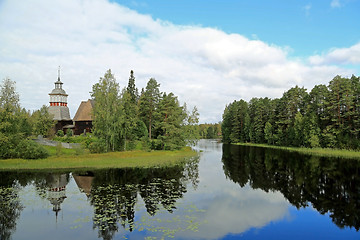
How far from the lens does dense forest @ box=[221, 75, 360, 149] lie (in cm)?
5378

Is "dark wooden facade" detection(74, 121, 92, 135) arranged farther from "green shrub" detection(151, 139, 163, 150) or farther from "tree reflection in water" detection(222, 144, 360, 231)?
"tree reflection in water" detection(222, 144, 360, 231)

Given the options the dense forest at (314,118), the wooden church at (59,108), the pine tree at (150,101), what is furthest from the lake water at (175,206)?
the wooden church at (59,108)

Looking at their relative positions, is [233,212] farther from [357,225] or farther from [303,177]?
[303,177]

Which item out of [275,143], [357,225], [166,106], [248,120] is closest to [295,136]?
[275,143]

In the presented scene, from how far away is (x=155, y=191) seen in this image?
2052 centimetres

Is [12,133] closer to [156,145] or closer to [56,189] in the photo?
[56,189]

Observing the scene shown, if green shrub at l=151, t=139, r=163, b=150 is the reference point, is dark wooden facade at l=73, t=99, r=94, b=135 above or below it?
above

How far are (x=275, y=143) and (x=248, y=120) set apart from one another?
55.9 ft

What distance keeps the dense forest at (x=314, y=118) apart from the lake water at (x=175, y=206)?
3184 centimetres

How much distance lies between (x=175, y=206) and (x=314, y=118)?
181ft

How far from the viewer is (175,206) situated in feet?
55.0

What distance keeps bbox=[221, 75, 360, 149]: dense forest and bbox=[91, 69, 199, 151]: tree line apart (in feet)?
96.4

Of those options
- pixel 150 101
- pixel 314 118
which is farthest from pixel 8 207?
pixel 314 118

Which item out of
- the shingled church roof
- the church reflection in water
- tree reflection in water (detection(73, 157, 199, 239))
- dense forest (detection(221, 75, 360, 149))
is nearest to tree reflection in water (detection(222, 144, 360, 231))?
tree reflection in water (detection(73, 157, 199, 239))
